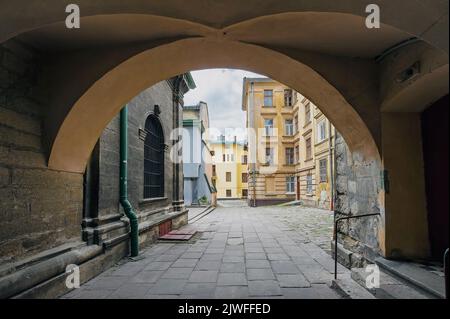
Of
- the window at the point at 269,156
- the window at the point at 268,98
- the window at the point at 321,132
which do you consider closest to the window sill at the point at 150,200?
the window at the point at 321,132

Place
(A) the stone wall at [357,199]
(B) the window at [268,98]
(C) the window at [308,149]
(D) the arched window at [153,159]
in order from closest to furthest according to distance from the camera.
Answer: (A) the stone wall at [357,199]
(D) the arched window at [153,159]
(C) the window at [308,149]
(B) the window at [268,98]

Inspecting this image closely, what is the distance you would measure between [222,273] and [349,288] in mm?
1890

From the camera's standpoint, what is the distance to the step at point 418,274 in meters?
2.71

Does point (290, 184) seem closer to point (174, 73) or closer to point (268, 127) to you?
point (268, 127)

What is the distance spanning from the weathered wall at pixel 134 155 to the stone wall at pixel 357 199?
413cm

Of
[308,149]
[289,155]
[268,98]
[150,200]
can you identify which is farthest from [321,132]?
[150,200]

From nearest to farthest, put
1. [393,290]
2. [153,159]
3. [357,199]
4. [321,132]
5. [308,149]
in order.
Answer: [393,290]
[357,199]
[153,159]
[321,132]
[308,149]

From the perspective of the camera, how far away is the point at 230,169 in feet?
141

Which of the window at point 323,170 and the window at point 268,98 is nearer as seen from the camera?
the window at point 323,170

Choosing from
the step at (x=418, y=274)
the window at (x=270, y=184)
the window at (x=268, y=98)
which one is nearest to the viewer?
the step at (x=418, y=274)

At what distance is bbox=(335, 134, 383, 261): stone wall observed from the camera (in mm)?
3895

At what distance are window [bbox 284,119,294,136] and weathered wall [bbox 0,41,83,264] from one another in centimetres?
2310

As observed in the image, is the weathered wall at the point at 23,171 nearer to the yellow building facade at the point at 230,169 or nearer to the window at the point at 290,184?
the window at the point at 290,184
